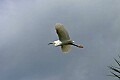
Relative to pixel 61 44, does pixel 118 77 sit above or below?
below

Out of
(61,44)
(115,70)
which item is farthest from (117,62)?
(61,44)

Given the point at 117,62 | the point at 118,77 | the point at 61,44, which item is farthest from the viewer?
the point at 61,44

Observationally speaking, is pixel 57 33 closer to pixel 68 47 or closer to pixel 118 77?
pixel 68 47

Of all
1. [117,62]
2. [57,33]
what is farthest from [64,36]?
[117,62]

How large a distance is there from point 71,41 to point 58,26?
64.8 inches

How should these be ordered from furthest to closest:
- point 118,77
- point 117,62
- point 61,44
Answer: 1. point 61,44
2. point 117,62
3. point 118,77

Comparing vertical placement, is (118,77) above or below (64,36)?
below

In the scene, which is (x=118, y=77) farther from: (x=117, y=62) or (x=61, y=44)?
(x=61, y=44)

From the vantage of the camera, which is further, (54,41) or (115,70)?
(54,41)

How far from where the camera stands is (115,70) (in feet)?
28.6

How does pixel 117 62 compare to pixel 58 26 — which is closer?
pixel 117 62

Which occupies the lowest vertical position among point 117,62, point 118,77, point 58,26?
point 118,77

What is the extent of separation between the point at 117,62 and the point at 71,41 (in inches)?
547

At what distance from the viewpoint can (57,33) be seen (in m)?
22.3
